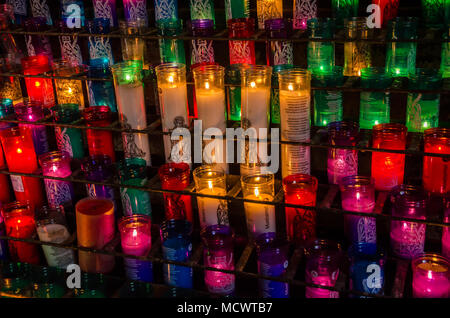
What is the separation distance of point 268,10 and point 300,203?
2.23 feet

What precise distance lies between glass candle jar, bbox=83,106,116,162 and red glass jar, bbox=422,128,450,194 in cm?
115

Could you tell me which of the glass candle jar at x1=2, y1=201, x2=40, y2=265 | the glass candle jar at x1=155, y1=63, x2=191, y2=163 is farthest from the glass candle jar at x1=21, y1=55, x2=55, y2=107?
the glass candle jar at x1=155, y1=63, x2=191, y2=163

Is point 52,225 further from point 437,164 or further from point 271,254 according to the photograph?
point 437,164

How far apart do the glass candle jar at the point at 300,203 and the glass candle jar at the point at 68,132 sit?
A: 0.86 meters

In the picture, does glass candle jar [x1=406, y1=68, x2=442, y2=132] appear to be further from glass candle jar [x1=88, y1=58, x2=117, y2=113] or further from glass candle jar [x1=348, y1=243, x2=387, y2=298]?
glass candle jar [x1=88, y1=58, x2=117, y2=113]

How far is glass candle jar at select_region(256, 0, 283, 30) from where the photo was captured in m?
1.89

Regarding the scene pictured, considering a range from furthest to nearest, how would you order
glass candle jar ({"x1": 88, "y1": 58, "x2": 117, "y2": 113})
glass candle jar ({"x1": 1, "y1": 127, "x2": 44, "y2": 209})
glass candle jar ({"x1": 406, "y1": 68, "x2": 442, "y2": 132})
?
glass candle jar ({"x1": 1, "y1": 127, "x2": 44, "y2": 209}), glass candle jar ({"x1": 88, "y1": 58, "x2": 117, "y2": 113}), glass candle jar ({"x1": 406, "y1": 68, "x2": 442, "y2": 132})

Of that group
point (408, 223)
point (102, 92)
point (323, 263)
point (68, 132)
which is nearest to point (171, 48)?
point (102, 92)

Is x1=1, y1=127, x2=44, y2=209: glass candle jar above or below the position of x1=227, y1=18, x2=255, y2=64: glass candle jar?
below

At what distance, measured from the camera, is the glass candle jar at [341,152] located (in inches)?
69.6
